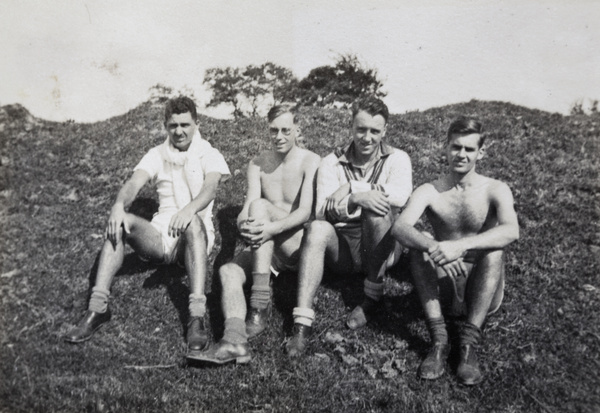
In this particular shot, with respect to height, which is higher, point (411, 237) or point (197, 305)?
point (411, 237)

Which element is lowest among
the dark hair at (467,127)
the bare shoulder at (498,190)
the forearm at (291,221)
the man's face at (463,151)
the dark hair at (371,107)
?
the forearm at (291,221)

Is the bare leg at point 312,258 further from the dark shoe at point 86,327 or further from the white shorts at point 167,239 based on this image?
the dark shoe at point 86,327

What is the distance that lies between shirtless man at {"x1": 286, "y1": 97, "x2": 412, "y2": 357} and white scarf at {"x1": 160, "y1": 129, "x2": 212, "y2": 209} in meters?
1.11

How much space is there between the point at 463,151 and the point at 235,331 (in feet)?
6.55

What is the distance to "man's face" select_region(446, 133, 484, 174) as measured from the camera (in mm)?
3328

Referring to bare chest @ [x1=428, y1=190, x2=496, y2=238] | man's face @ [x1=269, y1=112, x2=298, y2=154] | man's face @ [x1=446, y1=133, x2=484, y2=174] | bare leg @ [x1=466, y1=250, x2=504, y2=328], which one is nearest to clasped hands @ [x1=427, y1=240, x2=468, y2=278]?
bare leg @ [x1=466, y1=250, x2=504, y2=328]

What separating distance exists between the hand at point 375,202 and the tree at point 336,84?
16232 mm

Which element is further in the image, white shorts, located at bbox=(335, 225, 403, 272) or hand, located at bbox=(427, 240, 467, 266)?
white shorts, located at bbox=(335, 225, 403, 272)

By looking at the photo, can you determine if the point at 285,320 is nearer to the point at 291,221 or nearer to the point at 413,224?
the point at 291,221

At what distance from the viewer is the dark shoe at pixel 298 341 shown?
334 centimetres

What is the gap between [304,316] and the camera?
11.3ft

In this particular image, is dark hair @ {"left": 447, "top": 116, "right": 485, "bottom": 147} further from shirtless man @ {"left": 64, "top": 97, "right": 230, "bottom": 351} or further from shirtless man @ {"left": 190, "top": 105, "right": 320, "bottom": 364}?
shirtless man @ {"left": 64, "top": 97, "right": 230, "bottom": 351}

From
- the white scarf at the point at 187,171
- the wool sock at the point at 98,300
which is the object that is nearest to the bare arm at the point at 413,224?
the white scarf at the point at 187,171

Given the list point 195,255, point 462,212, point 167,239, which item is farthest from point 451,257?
point 167,239
